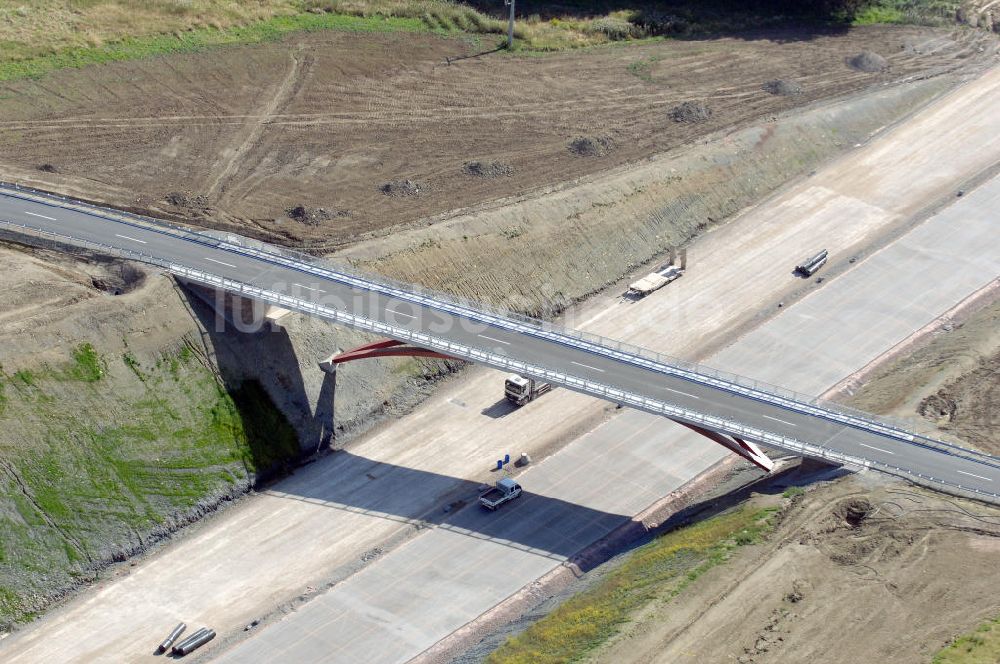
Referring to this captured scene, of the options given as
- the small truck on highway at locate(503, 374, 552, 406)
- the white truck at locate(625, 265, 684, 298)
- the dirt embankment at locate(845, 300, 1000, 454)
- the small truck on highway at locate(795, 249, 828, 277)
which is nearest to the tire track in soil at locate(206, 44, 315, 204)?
the small truck on highway at locate(503, 374, 552, 406)

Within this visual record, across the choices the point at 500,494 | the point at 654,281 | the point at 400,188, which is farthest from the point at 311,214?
the point at 500,494

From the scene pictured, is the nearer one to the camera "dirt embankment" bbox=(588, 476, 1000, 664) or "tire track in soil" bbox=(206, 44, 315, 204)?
"dirt embankment" bbox=(588, 476, 1000, 664)

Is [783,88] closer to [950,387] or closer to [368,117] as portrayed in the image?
[368,117]

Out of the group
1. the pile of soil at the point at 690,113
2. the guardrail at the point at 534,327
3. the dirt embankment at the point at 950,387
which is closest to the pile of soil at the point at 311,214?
the guardrail at the point at 534,327

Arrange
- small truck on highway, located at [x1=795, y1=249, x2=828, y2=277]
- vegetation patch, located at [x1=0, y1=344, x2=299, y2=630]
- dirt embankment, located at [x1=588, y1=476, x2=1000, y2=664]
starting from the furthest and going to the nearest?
small truck on highway, located at [x1=795, y1=249, x2=828, y2=277] < vegetation patch, located at [x1=0, y1=344, x2=299, y2=630] < dirt embankment, located at [x1=588, y1=476, x2=1000, y2=664]

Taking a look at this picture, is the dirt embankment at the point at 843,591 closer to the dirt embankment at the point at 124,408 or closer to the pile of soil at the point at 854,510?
the pile of soil at the point at 854,510

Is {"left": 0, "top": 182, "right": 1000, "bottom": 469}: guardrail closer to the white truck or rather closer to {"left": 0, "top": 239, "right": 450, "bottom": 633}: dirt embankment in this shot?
{"left": 0, "top": 239, "right": 450, "bottom": 633}: dirt embankment

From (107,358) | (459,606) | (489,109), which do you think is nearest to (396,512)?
(459,606)
